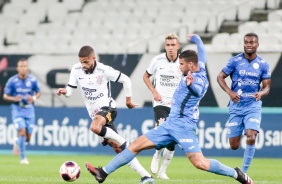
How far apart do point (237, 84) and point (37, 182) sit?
12.4 feet

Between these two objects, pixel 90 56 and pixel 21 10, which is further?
pixel 21 10

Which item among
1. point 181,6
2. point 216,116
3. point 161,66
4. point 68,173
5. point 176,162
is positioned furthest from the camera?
point 181,6

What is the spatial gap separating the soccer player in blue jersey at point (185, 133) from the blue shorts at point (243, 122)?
2.58 m

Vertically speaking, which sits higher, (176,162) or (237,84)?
→ (237,84)

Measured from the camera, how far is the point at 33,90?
68.0 feet

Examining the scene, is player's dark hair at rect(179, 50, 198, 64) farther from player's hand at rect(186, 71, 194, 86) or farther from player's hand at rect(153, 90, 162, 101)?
player's hand at rect(153, 90, 162, 101)

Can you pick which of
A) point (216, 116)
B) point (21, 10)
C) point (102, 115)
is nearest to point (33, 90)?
point (216, 116)

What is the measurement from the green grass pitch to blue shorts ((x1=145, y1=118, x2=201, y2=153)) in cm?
172

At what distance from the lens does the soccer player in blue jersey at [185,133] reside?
11.6 metres

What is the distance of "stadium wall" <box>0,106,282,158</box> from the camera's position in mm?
21734

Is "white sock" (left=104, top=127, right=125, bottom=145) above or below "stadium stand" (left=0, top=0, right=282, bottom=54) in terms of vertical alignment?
below

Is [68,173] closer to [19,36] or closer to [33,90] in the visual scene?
[33,90]

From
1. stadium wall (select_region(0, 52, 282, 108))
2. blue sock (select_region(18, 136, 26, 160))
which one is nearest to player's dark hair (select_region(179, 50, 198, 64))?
blue sock (select_region(18, 136, 26, 160))

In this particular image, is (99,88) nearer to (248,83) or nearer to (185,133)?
(248,83)
